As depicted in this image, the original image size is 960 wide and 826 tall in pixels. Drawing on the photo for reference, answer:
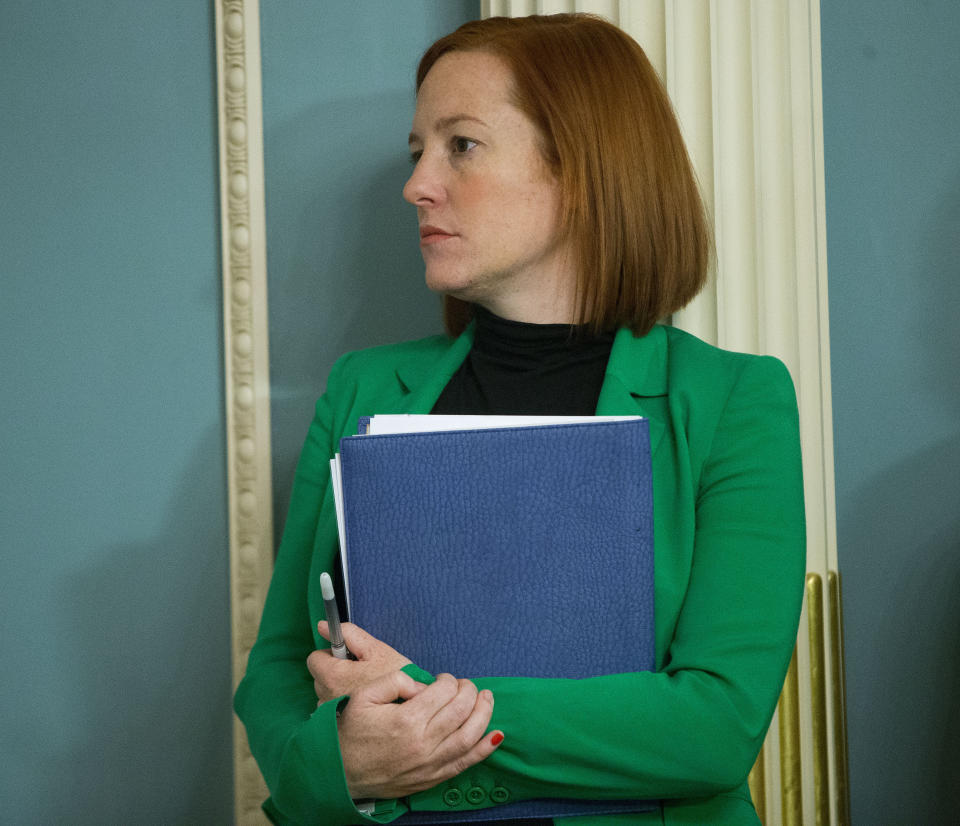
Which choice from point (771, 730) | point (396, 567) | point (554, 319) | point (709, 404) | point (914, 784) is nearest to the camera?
point (396, 567)

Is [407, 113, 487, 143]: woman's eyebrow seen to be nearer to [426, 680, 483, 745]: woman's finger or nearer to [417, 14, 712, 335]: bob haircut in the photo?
[417, 14, 712, 335]: bob haircut

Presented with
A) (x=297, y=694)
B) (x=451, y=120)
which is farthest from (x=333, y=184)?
(x=297, y=694)

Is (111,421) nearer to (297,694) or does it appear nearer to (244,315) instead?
(244,315)

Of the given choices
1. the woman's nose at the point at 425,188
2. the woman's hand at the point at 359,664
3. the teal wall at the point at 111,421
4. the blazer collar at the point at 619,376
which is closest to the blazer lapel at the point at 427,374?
the blazer collar at the point at 619,376

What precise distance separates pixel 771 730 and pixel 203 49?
5.08ft

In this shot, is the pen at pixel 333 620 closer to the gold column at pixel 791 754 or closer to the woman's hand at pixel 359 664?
the woman's hand at pixel 359 664

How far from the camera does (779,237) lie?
4.99 feet

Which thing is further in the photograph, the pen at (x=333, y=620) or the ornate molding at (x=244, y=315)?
the ornate molding at (x=244, y=315)

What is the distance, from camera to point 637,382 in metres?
1.25

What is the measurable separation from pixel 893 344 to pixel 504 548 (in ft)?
3.41

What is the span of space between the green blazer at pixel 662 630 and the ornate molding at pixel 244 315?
42 centimetres

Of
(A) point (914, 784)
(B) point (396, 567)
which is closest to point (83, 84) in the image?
(B) point (396, 567)

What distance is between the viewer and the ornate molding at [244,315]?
176cm

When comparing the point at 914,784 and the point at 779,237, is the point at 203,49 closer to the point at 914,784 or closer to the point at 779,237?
the point at 779,237
